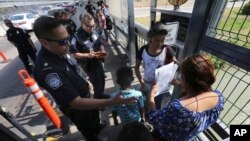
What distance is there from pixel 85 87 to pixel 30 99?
3509 mm

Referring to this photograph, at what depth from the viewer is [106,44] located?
30.6 feet

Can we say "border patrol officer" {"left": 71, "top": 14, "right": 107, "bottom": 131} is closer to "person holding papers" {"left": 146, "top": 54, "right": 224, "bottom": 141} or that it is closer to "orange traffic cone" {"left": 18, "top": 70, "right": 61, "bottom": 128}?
"orange traffic cone" {"left": 18, "top": 70, "right": 61, "bottom": 128}

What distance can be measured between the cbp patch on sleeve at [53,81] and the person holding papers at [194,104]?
1.07 metres

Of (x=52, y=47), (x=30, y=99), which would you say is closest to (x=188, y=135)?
(x=52, y=47)

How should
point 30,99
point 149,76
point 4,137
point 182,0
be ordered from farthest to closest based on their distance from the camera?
1. point 30,99
2. point 182,0
3. point 149,76
4. point 4,137

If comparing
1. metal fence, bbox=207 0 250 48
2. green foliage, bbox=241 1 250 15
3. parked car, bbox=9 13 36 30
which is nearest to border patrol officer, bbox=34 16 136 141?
metal fence, bbox=207 0 250 48

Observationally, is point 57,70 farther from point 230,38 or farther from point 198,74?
point 230,38

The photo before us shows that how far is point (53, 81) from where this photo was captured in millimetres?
1840

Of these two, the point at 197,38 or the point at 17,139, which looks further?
the point at 197,38

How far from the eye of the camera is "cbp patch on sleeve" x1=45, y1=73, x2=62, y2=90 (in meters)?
1.84

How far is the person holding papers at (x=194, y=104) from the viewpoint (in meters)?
1.37

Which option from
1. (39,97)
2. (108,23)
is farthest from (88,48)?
(108,23)

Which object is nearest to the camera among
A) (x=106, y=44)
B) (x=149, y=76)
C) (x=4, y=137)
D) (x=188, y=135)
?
(x=188, y=135)

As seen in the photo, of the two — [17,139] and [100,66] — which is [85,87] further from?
[100,66]
